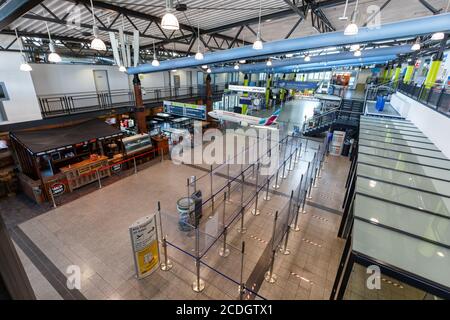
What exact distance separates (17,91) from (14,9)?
844 centimetres

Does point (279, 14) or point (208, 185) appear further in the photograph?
point (208, 185)

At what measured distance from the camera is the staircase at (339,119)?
45.2 feet

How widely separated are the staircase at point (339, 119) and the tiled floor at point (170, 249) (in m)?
5.90

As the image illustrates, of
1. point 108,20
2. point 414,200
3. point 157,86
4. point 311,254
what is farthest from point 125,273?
point 157,86

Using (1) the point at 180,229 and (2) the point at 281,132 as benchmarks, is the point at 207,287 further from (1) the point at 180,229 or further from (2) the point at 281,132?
(2) the point at 281,132

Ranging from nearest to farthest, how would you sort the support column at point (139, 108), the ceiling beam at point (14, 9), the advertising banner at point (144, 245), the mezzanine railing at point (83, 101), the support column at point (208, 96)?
the ceiling beam at point (14, 9) < the advertising banner at point (144, 245) < the mezzanine railing at point (83, 101) < the support column at point (139, 108) < the support column at point (208, 96)

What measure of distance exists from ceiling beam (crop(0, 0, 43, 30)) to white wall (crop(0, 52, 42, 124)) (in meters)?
7.66

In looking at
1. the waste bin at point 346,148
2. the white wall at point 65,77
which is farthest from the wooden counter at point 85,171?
the waste bin at point 346,148

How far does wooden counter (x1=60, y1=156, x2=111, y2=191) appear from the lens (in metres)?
9.26

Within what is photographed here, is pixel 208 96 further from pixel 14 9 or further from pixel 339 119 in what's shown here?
pixel 14 9

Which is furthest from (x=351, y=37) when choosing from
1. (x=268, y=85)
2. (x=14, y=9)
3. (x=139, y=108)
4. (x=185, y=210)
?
(x=268, y=85)

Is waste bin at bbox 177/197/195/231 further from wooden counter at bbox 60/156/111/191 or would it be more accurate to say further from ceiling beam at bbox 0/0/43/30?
wooden counter at bbox 60/156/111/191

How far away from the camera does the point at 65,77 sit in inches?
541

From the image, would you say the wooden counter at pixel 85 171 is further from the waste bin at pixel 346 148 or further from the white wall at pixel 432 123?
the waste bin at pixel 346 148
